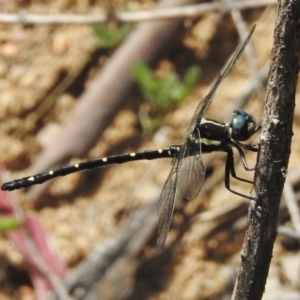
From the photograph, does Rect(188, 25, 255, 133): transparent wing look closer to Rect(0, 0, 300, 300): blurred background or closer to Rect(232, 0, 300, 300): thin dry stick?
Rect(232, 0, 300, 300): thin dry stick

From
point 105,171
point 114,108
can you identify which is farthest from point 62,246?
point 114,108

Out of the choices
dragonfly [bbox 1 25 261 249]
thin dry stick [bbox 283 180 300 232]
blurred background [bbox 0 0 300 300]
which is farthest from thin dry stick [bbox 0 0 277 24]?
dragonfly [bbox 1 25 261 249]

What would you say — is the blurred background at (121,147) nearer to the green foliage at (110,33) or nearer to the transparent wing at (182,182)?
the green foliage at (110,33)

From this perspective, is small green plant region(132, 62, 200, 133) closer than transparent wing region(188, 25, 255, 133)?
No

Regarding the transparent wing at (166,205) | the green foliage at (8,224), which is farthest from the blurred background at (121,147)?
the transparent wing at (166,205)

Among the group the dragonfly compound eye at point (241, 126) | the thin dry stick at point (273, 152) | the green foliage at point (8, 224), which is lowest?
the thin dry stick at point (273, 152)

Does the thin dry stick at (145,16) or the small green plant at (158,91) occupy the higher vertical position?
the thin dry stick at (145,16)

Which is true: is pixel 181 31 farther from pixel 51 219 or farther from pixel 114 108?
pixel 51 219

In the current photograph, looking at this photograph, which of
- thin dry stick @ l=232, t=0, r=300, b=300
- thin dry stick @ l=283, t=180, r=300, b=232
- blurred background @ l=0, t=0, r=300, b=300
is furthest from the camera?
blurred background @ l=0, t=0, r=300, b=300
